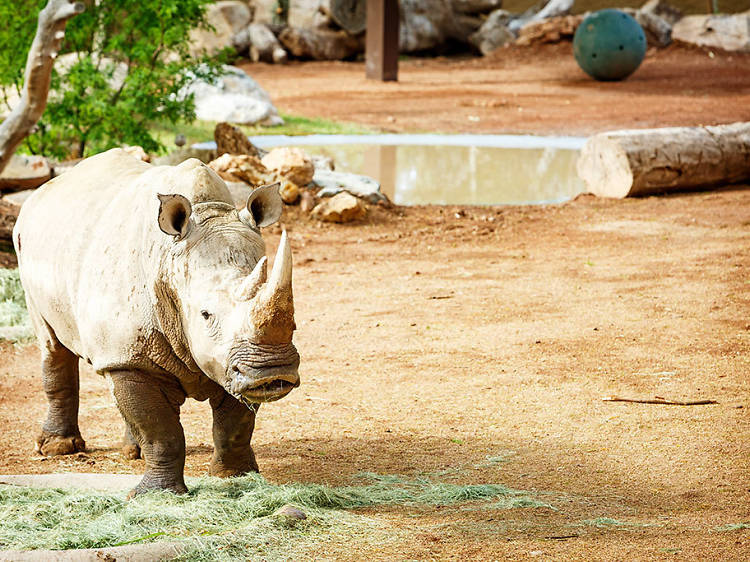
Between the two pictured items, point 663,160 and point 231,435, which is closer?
point 231,435

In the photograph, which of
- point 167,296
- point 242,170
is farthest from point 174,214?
point 242,170

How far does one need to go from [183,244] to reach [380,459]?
1.68 meters

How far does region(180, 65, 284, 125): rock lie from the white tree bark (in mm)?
8925

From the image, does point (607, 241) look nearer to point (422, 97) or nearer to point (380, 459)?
point (380, 459)

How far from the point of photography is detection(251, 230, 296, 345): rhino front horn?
12.9 feet

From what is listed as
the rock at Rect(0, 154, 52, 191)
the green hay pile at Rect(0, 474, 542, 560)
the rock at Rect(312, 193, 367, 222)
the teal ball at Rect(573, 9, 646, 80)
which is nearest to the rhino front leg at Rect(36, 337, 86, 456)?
the green hay pile at Rect(0, 474, 542, 560)

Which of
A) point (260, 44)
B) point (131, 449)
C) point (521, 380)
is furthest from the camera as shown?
point (260, 44)

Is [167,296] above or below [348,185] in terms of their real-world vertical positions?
above

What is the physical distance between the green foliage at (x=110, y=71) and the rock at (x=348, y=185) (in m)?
2.03

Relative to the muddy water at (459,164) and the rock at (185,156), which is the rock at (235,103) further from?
the rock at (185,156)

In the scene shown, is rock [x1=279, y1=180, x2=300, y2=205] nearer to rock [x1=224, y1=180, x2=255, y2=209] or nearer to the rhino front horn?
rock [x1=224, y1=180, x2=255, y2=209]

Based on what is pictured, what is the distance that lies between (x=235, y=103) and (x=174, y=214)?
50.6ft

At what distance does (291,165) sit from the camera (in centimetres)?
1273

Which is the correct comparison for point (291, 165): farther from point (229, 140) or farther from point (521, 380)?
point (521, 380)
